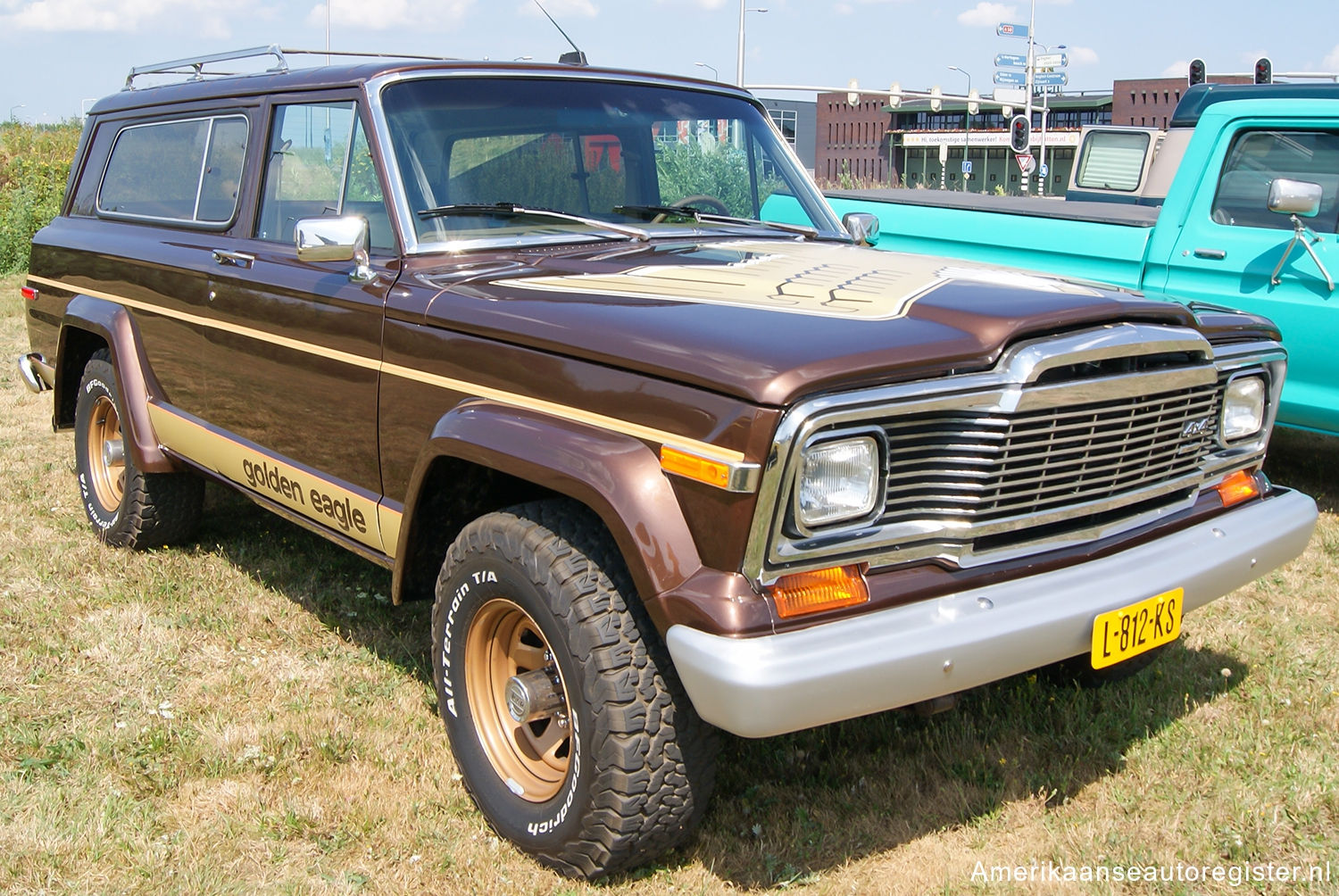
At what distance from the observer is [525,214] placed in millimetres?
3529

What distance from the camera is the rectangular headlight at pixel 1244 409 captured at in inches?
132

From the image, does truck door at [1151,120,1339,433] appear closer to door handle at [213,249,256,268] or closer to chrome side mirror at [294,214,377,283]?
chrome side mirror at [294,214,377,283]

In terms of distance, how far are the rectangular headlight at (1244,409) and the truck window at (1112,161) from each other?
5222mm

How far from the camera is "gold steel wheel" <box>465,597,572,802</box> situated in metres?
2.95

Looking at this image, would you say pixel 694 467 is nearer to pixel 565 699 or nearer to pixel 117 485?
pixel 565 699

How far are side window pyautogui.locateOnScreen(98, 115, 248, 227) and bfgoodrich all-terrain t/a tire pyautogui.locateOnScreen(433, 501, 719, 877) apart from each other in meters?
2.08

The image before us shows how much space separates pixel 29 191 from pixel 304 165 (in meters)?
15.6

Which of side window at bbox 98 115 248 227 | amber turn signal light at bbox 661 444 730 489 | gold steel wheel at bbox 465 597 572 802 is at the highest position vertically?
side window at bbox 98 115 248 227

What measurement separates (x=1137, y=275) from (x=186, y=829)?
5215mm

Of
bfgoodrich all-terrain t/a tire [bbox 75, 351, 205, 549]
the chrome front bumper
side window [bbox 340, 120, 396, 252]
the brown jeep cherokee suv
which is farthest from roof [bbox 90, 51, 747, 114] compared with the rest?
the chrome front bumper

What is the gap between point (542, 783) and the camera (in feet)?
9.70

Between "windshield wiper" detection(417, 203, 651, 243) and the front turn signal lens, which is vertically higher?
"windshield wiper" detection(417, 203, 651, 243)

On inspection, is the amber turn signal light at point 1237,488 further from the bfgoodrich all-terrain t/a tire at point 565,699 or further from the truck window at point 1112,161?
the truck window at point 1112,161

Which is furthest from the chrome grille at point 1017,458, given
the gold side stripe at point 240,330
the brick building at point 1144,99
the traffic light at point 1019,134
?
the brick building at point 1144,99
